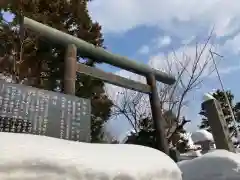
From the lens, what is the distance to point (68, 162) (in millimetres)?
2697

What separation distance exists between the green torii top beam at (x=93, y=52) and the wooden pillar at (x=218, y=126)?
121 centimetres

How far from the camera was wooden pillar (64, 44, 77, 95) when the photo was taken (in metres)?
5.17

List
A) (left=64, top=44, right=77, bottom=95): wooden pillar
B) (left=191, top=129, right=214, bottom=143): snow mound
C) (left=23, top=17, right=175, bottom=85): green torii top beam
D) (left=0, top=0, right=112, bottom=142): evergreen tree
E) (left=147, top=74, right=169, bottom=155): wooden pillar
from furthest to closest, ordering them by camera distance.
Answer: (left=191, top=129, right=214, bottom=143): snow mound → (left=0, top=0, right=112, bottom=142): evergreen tree → (left=147, top=74, right=169, bottom=155): wooden pillar → (left=23, top=17, right=175, bottom=85): green torii top beam → (left=64, top=44, right=77, bottom=95): wooden pillar

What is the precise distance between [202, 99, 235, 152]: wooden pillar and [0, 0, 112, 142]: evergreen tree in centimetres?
472

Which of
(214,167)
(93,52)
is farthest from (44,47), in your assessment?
(214,167)

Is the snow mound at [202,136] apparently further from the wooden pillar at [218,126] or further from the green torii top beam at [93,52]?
the green torii top beam at [93,52]

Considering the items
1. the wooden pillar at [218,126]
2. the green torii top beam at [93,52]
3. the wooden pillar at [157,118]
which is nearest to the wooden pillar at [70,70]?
the green torii top beam at [93,52]

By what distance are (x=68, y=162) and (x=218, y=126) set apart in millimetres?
5334

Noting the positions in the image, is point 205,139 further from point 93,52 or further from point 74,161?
point 74,161

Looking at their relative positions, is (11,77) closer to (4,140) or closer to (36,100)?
(36,100)

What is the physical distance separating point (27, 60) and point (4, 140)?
8.48 meters

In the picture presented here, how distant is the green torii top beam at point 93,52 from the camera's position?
5274 mm

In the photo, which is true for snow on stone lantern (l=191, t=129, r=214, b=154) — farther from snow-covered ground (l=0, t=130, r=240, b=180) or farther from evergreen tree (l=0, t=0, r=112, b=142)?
snow-covered ground (l=0, t=130, r=240, b=180)

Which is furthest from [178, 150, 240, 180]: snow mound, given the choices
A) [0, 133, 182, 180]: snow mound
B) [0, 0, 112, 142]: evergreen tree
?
Answer: [0, 0, 112, 142]: evergreen tree
